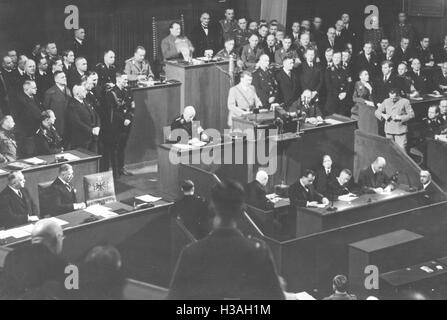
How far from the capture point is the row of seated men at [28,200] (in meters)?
8.69

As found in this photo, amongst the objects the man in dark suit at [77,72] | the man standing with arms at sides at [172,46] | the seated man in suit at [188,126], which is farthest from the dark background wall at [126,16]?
the seated man in suit at [188,126]

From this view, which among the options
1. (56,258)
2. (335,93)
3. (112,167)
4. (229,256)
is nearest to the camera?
(229,256)

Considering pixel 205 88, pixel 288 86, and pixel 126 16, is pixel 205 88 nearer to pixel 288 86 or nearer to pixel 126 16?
pixel 288 86

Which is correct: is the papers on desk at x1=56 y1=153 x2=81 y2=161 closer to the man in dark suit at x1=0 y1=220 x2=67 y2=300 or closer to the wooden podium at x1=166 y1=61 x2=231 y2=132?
the wooden podium at x1=166 y1=61 x2=231 y2=132

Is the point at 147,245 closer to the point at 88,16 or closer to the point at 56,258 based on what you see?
the point at 56,258

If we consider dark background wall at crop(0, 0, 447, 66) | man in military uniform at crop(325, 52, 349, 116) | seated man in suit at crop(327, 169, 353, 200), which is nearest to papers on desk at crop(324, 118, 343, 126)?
man in military uniform at crop(325, 52, 349, 116)

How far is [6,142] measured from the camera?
9.73 m

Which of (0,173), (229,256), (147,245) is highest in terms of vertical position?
(229,256)

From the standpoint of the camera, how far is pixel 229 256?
5.09 m

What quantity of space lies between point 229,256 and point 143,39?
30.5ft

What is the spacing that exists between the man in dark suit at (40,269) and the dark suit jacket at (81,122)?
4.24 metres

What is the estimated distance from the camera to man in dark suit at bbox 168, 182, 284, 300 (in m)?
5.06

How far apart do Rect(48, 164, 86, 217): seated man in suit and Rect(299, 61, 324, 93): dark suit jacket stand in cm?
422
